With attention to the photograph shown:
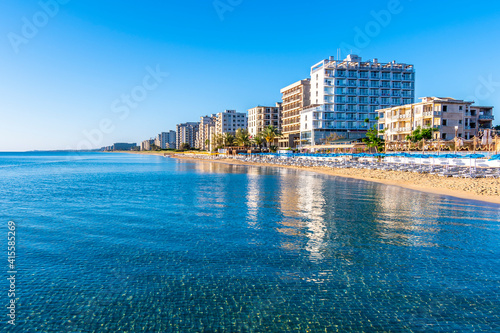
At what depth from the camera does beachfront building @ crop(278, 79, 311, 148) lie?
102125mm

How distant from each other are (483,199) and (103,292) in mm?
23961

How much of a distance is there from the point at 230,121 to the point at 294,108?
6417cm

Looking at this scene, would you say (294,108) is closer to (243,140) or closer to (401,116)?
(243,140)

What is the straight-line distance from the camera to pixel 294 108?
105m

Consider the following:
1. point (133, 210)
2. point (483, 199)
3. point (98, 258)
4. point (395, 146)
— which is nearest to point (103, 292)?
point (98, 258)

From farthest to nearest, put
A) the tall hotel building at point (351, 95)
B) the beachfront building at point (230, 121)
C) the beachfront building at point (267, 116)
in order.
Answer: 1. the beachfront building at point (230, 121)
2. the beachfront building at point (267, 116)
3. the tall hotel building at point (351, 95)

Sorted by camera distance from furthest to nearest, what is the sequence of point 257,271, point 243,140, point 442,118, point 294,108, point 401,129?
1. point 243,140
2. point 294,108
3. point 401,129
4. point 442,118
5. point 257,271

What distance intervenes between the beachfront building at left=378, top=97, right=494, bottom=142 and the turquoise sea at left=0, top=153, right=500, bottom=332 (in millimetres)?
56464

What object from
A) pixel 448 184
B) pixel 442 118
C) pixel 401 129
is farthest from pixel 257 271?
pixel 401 129

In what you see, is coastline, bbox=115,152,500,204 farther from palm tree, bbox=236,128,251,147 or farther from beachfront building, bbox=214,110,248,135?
beachfront building, bbox=214,110,248,135

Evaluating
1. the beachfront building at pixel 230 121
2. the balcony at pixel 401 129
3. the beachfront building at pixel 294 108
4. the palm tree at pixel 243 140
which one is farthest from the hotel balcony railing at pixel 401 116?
the beachfront building at pixel 230 121

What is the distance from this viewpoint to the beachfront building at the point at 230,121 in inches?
6412

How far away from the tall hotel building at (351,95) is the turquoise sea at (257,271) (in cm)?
7452

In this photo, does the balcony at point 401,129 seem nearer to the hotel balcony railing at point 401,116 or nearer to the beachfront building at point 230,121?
the hotel balcony railing at point 401,116
